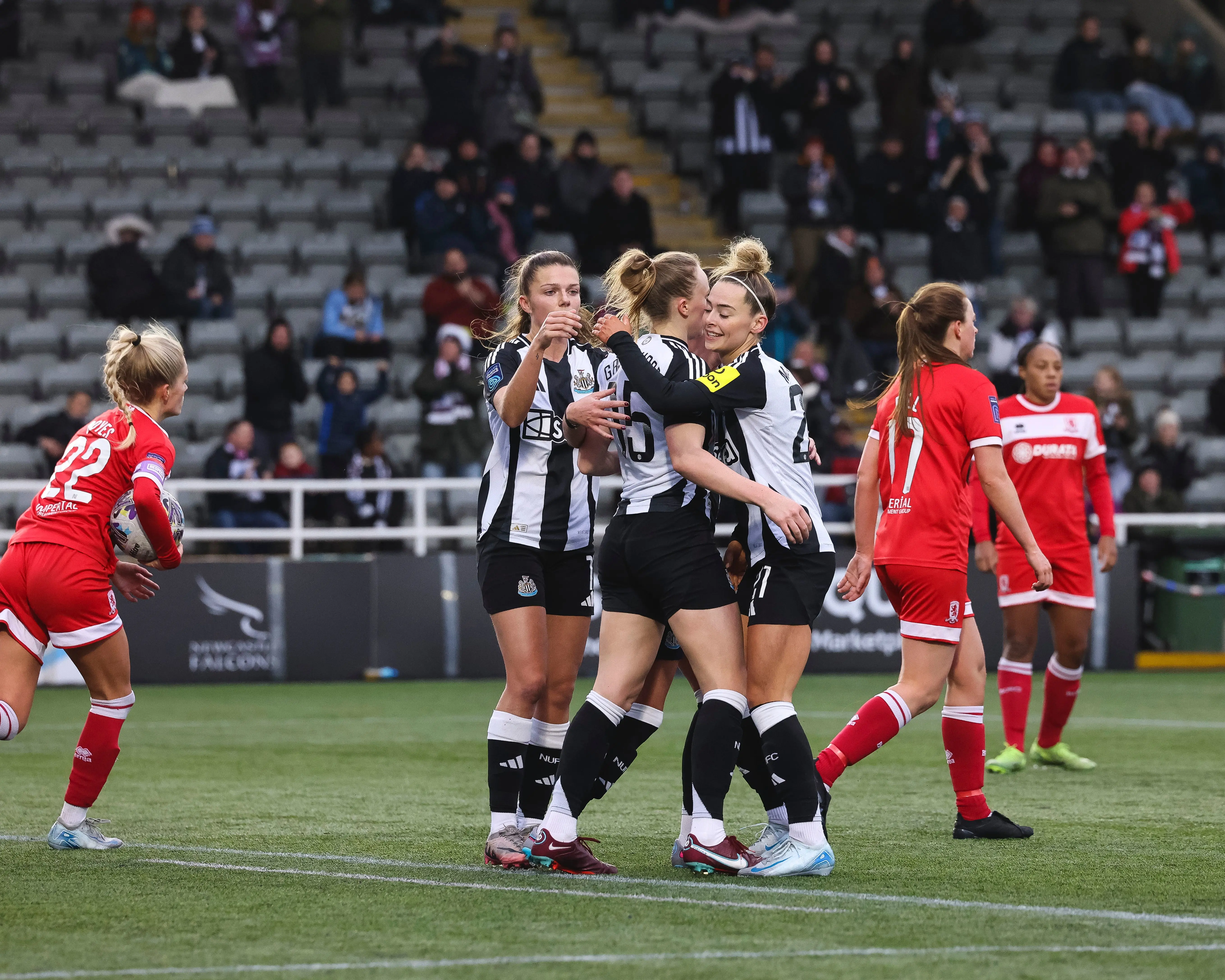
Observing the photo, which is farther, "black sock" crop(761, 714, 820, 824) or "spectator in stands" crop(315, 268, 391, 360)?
"spectator in stands" crop(315, 268, 391, 360)

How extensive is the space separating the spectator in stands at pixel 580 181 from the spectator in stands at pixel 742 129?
157 centimetres

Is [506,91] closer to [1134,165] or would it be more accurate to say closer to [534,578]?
[1134,165]

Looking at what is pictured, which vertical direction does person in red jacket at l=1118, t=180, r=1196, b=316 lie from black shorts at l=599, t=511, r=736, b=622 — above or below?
above

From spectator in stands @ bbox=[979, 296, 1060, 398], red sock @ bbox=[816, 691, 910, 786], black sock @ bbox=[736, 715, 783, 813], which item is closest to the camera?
black sock @ bbox=[736, 715, 783, 813]

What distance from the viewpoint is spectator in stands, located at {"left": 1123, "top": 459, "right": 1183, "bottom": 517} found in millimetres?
17500

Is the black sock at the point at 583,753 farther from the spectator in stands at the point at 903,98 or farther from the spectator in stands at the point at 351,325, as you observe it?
the spectator in stands at the point at 903,98

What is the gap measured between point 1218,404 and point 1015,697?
11.0 meters

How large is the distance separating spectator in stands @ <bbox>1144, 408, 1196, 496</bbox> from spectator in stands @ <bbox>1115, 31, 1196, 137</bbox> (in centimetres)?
611

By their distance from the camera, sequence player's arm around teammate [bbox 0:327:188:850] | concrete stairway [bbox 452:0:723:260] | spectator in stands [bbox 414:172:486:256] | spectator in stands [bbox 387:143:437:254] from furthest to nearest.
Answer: concrete stairway [bbox 452:0:723:260] < spectator in stands [bbox 387:143:437:254] < spectator in stands [bbox 414:172:486:256] < player's arm around teammate [bbox 0:327:188:850]

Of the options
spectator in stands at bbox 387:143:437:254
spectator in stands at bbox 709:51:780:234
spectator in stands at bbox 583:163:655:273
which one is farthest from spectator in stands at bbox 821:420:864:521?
spectator in stands at bbox 387:143:437:254

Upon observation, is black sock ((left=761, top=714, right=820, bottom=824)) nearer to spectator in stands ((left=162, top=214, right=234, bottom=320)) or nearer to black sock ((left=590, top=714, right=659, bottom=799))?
black sock ((left=590, top=714, right=659, bottom=799))

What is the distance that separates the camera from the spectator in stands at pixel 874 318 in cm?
1872

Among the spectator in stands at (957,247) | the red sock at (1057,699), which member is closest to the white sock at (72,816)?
the red sock at (1057,699)

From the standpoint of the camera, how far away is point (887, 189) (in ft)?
67.6
